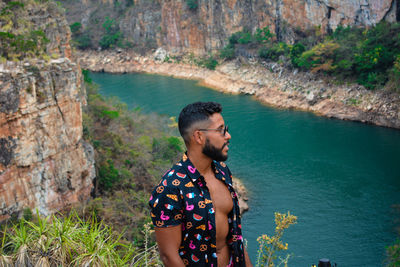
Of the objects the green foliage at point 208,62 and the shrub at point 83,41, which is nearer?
the green foliage at point 208,62

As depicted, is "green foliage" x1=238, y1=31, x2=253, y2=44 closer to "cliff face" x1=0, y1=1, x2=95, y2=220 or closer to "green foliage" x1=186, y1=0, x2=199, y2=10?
"green foliage" x1=186, y1=0, x2=199, y2=10

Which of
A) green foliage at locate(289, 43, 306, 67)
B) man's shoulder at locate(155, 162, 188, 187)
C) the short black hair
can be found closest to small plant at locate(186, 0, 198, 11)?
green foliage at locate(289, 43, 306, 67)

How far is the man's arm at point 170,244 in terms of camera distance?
2432mm

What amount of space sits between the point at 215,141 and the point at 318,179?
57.8 ft

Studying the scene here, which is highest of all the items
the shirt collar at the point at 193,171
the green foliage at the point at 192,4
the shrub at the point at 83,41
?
the green foliage at the point at 192,4

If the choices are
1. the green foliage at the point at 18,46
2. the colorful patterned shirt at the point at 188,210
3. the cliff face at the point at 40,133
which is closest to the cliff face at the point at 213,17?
the cliff face at the point at 40,133

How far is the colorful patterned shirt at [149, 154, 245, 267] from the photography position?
95.3 inches

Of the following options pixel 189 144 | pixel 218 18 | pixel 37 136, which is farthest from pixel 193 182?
pixel 218 18

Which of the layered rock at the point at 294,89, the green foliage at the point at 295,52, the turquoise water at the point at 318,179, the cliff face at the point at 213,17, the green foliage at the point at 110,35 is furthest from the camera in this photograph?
the green foliage at the point at 110,35

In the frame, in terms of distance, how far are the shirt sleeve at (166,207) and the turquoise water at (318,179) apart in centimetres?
1224

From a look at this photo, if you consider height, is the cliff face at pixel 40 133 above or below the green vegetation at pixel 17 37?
below

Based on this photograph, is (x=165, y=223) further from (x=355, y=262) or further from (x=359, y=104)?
(x=359, y=104)

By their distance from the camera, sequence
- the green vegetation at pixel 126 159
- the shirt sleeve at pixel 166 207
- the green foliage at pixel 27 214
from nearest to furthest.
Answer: the shirt sleeve at pixel 166 207 → the green foliage at pixel 27 214 → the green vegetation at pixel 126 159

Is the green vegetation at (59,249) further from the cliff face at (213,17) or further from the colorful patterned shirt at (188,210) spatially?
the cliff face at (213,17)
